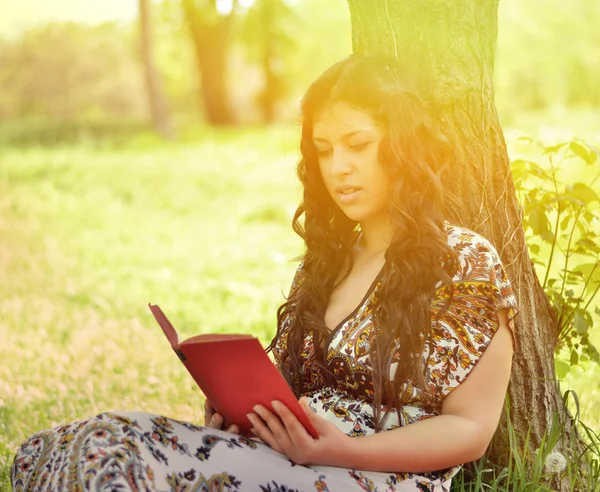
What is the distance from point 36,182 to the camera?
11.4 meters

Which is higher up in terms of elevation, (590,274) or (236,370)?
(236,370)

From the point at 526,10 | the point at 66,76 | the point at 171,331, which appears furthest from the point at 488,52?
the point at 66,76

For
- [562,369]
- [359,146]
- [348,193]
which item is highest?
[359,146]

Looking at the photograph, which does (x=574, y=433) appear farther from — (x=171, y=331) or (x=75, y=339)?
(x=75, y=339)

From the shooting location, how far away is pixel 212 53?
68.0 feet

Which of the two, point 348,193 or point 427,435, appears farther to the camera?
point 348,193

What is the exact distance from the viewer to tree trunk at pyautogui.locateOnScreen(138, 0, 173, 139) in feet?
55.8

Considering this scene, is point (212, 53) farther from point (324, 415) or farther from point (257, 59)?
point (324, 415)

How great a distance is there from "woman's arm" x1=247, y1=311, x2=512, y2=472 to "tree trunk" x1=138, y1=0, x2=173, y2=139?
50.2 ft

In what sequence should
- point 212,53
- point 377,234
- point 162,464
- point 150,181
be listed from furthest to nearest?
point 212,53 < point 150,181 < point 377,234 < point 162,464

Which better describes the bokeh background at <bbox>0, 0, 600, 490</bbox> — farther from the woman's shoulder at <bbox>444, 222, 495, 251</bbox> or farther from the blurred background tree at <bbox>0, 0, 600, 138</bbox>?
the woman's shoulder at <bbox>444, 222, 495, 251</bbox>

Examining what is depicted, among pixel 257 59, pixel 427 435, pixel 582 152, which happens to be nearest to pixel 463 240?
pixel 427 435

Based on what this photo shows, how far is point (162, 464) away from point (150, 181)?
10.1 m

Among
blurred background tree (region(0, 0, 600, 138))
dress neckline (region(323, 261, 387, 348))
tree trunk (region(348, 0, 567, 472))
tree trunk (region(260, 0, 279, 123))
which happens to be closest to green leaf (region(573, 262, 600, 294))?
tree trunk (region(348, 0, 567, 472))
